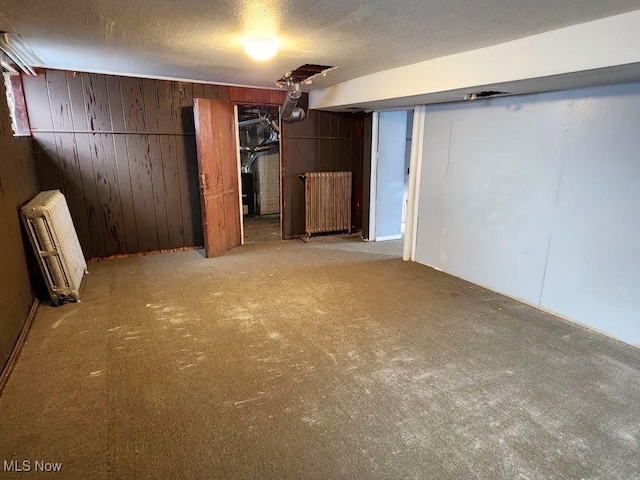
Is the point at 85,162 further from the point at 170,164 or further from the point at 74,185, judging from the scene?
the point at 170,164

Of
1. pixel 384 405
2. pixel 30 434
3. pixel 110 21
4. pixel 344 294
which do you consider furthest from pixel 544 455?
pixel 110 21

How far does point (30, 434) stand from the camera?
169 centimetres

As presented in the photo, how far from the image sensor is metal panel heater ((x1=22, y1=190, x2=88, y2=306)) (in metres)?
2.87

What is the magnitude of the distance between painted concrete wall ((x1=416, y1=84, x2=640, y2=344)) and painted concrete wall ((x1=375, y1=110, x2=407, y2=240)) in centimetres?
103

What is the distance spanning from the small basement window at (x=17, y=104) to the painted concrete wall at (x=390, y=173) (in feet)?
13.2

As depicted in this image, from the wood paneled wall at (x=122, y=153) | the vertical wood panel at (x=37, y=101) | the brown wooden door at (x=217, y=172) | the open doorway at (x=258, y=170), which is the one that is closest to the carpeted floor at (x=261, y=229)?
the open doorway at (x=258, y=170)

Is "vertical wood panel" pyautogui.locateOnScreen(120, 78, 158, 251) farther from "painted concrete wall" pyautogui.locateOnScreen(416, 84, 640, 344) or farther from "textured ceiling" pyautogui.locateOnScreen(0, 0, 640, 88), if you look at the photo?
"painted concrete wall" pyautogui.locateOnScreen(416, 84, 640, 344)

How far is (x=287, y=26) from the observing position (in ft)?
7.20

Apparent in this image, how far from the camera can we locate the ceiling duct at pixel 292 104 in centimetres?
406

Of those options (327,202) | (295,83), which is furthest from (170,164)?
(327,202)

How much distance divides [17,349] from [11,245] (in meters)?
0.72

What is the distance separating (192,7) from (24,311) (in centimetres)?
238

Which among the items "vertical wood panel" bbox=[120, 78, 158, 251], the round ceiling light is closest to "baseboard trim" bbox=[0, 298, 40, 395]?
"vertical wood panel" bbox=[120, 78, 158, 251]

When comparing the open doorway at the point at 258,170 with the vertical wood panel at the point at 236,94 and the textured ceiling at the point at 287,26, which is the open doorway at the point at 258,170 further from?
the textured ceiling at the point at 287,26
